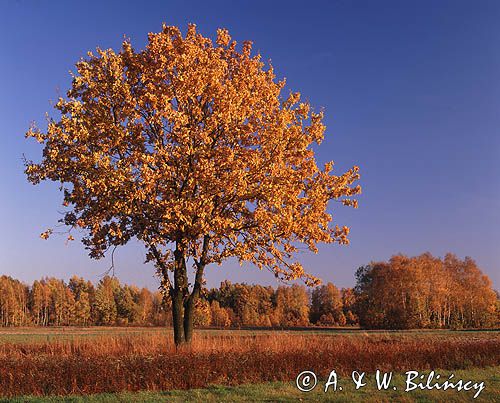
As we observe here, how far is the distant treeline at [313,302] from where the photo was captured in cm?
9206

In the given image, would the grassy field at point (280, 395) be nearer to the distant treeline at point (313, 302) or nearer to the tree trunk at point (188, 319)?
the tree trunk at point (188, 319)

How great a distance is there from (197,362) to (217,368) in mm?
739

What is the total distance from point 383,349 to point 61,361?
12984 mm

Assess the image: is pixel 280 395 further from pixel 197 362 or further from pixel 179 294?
pixel 179 294

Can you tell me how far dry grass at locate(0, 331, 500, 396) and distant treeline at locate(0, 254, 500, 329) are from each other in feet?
219

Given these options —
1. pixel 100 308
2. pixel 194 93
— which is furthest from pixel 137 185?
pixel 100 308

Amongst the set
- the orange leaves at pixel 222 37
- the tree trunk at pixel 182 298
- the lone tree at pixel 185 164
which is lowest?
the tree trunk at pixel 182 298

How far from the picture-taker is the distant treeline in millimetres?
92062

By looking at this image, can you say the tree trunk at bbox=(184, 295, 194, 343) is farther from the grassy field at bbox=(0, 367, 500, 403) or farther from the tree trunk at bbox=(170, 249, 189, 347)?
the grassy field at bbox=(0, 367, 500, 403)

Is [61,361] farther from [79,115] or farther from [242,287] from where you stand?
[242,287]

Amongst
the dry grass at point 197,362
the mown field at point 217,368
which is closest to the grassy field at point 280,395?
the mown field at point 217,368

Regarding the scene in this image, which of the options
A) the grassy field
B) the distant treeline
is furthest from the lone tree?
the distant treeline

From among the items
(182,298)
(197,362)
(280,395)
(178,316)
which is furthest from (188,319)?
(280,395)

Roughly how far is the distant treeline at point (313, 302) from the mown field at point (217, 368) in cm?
6781
